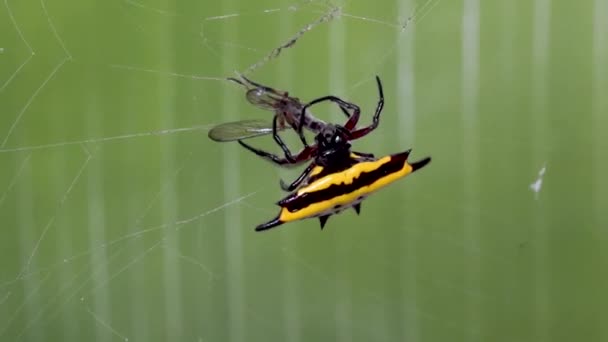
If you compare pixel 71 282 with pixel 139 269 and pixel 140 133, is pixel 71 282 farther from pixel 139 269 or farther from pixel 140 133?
pixel 140 133

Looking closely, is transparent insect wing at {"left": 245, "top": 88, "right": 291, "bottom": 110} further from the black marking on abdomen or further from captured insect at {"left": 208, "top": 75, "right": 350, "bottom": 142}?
the black marking on abdomen

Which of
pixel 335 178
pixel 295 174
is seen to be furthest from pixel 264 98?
pixel 295 174

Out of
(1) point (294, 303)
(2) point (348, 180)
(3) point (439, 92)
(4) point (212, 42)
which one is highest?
(4) point (212, 42)

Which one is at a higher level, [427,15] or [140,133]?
[427,15]

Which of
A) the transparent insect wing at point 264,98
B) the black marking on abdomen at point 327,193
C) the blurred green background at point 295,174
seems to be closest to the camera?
the black marking on abdomen at point 327,193

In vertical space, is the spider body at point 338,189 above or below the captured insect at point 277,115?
below

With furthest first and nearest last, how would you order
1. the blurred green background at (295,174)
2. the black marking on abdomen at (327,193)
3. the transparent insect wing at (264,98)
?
1. the blurred green background at (295,174)
2. the transparent insect wing at (264,98)
3. the black marking on abdomen at (327,193)

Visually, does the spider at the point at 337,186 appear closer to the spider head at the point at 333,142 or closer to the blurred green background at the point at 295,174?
the spider head at the point at 333,142

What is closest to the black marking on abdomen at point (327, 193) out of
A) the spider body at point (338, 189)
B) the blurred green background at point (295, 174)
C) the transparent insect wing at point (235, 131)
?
the spider body at point (338, 189)

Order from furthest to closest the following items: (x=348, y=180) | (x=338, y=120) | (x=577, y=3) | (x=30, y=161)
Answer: (x=30, y=161)
(x=338, y=120)
(x=577, y=3)
(x=348, y=180)

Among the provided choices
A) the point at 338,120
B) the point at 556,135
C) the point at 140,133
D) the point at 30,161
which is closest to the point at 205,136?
the point at 140,133
